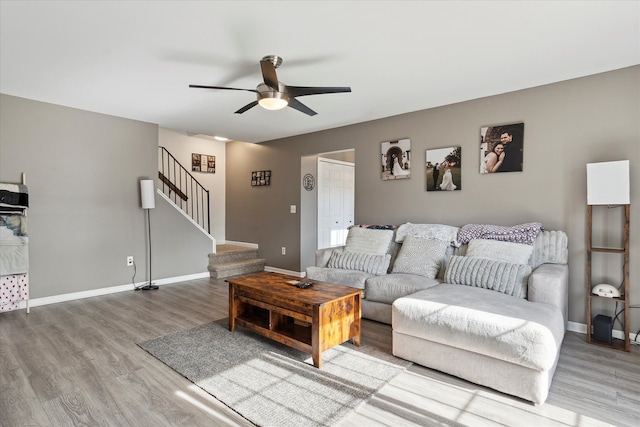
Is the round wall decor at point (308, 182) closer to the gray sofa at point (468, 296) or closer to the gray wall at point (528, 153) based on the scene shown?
the gray wall at point (528, 153)

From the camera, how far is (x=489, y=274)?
9.87 feet

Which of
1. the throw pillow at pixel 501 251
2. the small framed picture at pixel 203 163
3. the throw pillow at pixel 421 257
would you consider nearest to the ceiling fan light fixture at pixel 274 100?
the throw pillow at pixel 421 257

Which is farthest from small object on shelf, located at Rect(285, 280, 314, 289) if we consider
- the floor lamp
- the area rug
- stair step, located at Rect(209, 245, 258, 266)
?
stair step, located at Rect(209, 245, 258, 266)

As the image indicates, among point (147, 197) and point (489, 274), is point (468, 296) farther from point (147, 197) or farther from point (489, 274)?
point (147, 197)

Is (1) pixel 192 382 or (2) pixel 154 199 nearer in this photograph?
(1) pixel 192 382

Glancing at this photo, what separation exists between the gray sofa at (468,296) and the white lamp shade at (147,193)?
265 centimetres

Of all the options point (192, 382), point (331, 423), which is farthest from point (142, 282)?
point (331, 423)

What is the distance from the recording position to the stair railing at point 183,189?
6.16 m

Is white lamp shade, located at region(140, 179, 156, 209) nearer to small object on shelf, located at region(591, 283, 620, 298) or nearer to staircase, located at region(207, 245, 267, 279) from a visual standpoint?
staircase, located at region(207, 245, 267, 279)

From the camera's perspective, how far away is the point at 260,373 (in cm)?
241

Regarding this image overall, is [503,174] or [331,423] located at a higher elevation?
[503,174]

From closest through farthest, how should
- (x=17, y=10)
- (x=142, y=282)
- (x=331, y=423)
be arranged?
1. (x=331, y=423)
2. (x=17, y=10)
3. (x=142, y=282)

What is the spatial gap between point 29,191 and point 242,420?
4.00 meters

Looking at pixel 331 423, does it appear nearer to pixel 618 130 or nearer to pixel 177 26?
pixel 177 26
